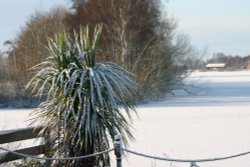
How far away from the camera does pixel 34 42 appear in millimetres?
37594

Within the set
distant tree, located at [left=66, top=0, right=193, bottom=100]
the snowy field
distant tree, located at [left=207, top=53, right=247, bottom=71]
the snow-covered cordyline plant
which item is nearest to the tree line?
distant tree, located at [left=66, top=0, right=193, bottom=100]

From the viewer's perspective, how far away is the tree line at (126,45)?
3347 cm

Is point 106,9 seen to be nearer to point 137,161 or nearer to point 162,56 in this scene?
point 162,56

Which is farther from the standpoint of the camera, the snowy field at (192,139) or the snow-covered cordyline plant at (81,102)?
the snowy field at (192,139)

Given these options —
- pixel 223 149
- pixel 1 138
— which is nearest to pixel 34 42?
pixel 223 149

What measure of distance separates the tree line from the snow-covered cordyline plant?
80.4 feet

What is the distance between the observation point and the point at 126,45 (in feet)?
109

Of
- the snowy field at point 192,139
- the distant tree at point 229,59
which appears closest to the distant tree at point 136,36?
the snowy field at point 192,139

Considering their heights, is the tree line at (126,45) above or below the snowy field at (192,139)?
above

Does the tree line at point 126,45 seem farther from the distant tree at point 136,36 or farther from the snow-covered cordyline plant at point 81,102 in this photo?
the snow-covered cordyline plant at point 81,102

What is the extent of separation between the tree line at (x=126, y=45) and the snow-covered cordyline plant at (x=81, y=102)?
80.4 ft

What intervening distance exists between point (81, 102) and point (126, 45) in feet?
89.6

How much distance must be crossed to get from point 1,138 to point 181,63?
113 ft

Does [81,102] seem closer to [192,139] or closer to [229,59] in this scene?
[192,139]
